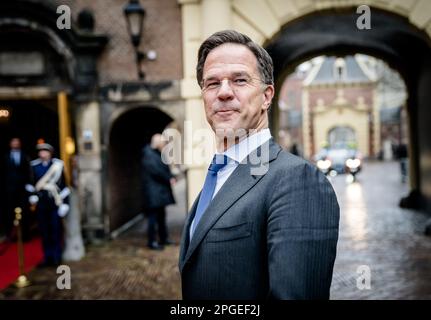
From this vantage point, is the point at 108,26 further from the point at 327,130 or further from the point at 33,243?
the point at 327,130

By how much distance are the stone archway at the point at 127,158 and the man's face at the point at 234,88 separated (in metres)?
7.34

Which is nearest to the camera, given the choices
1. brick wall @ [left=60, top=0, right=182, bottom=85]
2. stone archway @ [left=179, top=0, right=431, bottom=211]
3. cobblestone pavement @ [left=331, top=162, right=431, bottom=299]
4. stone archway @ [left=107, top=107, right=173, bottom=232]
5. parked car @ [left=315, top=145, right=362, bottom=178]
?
cobblestone pavement @ [left=331, top=162, right=431, bottom=299]

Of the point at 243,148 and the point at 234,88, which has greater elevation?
the point at 234,88

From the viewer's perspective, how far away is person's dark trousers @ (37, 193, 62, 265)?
7160 millimetres

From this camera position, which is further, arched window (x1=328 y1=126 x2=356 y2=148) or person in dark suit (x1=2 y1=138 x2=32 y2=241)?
arched window (x1=328 y1=126 x2=356 y2=148)

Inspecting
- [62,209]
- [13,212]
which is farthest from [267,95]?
[13,212]

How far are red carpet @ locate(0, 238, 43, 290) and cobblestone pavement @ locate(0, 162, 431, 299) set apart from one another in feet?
0.98

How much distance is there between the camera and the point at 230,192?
1501mm

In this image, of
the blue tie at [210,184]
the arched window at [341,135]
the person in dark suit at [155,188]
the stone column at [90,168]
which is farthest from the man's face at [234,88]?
the arched window at [341,135]

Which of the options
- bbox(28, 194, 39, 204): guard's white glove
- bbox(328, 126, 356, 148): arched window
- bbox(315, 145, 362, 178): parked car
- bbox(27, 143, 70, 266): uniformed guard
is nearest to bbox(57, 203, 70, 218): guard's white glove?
bbox(27, 143, 70, 266): uniformed guard

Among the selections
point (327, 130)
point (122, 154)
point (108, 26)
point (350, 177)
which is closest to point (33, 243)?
point (122, 154)

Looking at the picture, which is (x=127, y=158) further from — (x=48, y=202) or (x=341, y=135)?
(x=341, y=135)

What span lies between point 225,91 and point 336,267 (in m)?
5.61

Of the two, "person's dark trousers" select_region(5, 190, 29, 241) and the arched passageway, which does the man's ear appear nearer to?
the arched passageway
